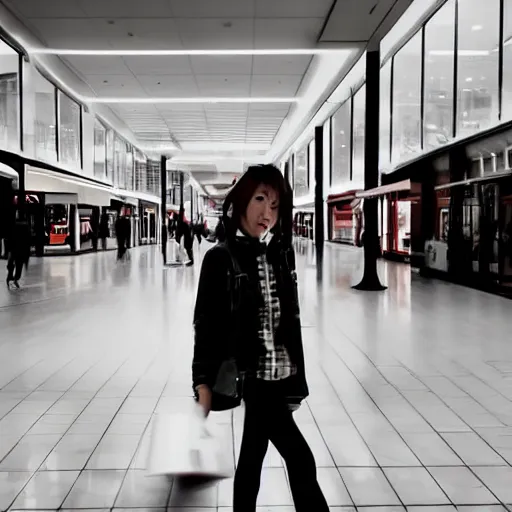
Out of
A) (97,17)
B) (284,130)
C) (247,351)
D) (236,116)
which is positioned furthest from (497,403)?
(284,130)

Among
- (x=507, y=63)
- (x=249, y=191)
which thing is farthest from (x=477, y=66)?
(x=249, y=191)

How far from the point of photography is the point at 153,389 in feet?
17.4

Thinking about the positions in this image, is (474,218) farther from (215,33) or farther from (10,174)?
(10,174)

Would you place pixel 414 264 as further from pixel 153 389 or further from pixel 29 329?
pixel 153 389

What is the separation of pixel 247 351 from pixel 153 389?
313 centimetres

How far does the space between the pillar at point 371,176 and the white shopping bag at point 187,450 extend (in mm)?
9144

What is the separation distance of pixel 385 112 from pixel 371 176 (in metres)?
9.35

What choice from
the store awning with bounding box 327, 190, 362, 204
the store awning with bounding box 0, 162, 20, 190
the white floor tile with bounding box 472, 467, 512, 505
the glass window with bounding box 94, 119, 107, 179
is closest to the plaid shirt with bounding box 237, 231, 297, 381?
the white floor tile with bounding box 472, 467, 512, 505

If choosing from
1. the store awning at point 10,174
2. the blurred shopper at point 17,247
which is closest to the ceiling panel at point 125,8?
the blurred shopper at point 17,247

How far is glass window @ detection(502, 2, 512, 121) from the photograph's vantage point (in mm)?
11805

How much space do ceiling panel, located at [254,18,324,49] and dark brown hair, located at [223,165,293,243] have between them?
11.5 metres

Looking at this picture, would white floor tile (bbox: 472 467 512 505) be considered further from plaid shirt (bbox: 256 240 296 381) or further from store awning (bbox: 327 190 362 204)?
store awning (bbox: 327 190 362 204)

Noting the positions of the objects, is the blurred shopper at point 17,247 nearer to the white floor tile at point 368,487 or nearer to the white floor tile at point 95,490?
the white floor tile at point 95,490

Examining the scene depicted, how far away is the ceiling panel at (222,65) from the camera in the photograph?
54.7 feet
